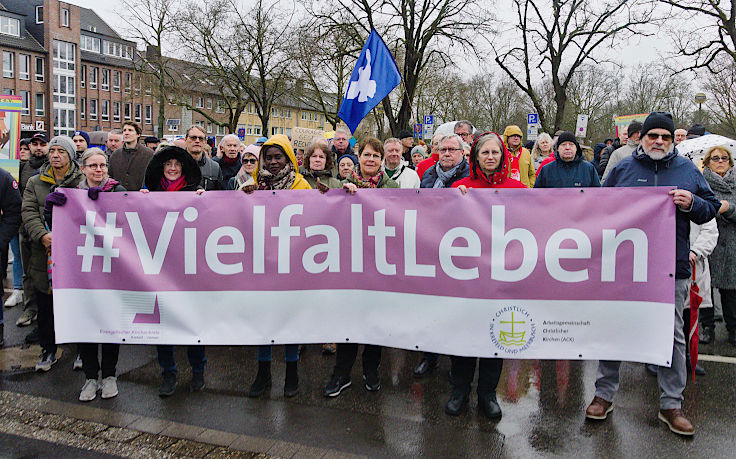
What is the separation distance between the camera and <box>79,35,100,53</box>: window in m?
67.2

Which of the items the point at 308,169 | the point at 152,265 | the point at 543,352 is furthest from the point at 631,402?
the point at 152,265

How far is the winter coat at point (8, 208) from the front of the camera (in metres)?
5.47

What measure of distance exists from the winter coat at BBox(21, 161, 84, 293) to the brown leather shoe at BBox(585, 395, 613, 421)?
4330 mm

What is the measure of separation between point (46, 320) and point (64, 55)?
65532 mm

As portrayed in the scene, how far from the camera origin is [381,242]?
169 inches

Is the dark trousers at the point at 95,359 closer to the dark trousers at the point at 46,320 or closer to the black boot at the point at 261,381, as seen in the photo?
the dark trousers at the point at 46,320

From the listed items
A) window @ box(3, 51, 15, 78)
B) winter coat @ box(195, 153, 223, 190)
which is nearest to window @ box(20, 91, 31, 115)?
window @ box(3, 51, 15, 78)

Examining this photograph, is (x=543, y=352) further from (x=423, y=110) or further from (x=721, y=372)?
(x=423, y=110)

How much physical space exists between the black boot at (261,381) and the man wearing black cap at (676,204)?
7.77ft

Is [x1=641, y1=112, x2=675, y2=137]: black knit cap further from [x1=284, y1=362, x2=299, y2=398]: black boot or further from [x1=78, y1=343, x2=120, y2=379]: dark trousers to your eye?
[x1=78, y1=343, x2=120, y2=379]: dark trousers

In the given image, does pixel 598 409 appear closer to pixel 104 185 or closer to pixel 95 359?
pixel 95 359

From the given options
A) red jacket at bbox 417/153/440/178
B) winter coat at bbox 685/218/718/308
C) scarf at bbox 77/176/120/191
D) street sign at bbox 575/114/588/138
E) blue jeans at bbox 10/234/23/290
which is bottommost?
blue jeans at bbox 10/234/23/290

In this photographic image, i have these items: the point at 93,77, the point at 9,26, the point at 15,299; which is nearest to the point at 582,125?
the point at 15,299

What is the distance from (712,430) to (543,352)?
1.24 m
